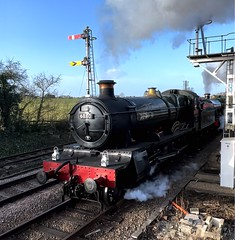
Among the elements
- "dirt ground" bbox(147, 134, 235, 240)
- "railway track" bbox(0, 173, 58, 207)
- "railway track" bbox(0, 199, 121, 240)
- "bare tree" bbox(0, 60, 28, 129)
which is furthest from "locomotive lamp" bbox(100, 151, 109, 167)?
"bare tree" bbox(0, 60, 28, 129)

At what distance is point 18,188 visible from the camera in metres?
7.12

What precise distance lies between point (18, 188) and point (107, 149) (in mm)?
2910

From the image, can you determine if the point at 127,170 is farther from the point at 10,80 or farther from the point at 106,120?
the point at 10,80

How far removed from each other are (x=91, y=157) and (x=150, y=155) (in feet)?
5.65

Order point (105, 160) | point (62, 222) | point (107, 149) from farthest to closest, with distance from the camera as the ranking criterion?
point (107, 149), point (105, 160), point (62, 222)

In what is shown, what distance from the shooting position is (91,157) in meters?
6.16

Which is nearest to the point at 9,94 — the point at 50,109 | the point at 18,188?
the point at 50,109

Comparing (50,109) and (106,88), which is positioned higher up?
(106,88)

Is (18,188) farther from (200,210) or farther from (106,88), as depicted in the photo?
(200,210)

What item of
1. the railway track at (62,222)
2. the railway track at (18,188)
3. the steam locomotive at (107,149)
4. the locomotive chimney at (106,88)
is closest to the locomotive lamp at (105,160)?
the steam locomotive at (107,149)

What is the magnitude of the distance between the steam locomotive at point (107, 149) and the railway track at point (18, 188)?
1.04 metres

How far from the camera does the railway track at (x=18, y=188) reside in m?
6.27

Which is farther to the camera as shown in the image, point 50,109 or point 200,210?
point 50,109

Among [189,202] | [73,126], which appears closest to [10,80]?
[73,126]
